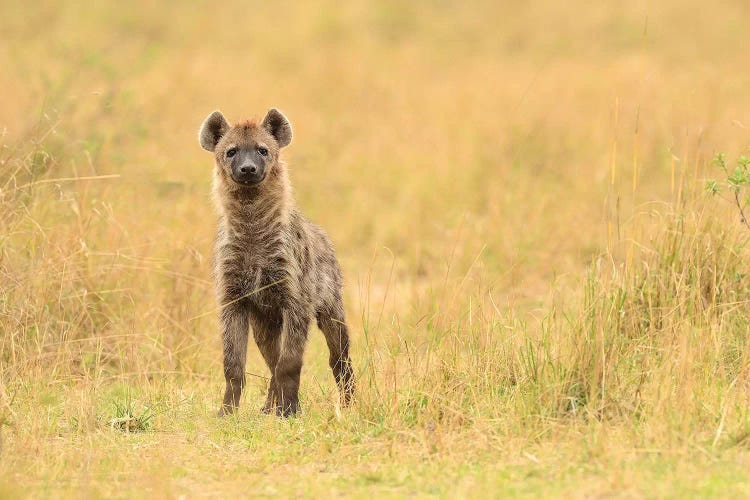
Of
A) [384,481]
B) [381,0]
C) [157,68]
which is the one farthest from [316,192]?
[381,0]

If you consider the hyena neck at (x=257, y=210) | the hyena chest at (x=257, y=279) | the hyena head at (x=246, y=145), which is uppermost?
the hyena head at (x=246, y=145)

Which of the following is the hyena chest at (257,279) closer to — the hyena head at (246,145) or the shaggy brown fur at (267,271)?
the shaggy brown fur at (267,271)

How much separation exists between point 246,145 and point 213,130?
29 cm

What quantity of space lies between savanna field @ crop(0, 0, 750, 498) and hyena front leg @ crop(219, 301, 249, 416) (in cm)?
11

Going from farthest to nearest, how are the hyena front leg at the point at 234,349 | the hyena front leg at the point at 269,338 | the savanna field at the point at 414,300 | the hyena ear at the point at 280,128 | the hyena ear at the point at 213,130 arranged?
the hyena ear at the point at 280,128
the hyena ear at the point at 213,130
the hyena front leg at the point at 269,338
the hyena front leg at the point at 234,349
the savanna field at the point at 414,300

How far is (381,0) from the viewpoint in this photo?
730 inches

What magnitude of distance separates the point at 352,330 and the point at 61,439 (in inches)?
109

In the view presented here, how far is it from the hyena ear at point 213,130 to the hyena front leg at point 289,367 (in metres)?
1.02

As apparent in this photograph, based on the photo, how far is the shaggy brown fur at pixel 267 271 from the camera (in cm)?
563

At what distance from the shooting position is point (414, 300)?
7.20 metres

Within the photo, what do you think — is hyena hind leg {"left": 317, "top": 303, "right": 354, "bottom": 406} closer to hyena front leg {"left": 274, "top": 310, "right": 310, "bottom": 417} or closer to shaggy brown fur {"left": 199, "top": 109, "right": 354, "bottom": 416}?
shaggy brown fur {"left": 199, "top": 109, "right": 354, "bottom": 416}

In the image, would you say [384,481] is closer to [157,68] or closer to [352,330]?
[352,330]

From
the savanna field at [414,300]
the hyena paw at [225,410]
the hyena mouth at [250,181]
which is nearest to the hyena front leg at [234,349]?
the hyena paw at [225,410]

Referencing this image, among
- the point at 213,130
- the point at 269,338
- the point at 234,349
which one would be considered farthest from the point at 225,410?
the point at 213,130
